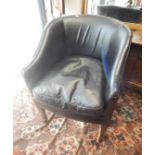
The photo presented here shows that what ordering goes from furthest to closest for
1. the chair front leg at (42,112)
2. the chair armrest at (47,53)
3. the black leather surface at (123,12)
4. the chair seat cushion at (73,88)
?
the black leather surface at (123,12), the chair front leg at (42,112), the chair armrest at (47,53), the chair seat cushion at (73,88)

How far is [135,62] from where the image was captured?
1397 millimetres

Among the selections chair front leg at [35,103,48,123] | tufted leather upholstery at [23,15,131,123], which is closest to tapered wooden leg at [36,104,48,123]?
chair front leg at [35,103,48,123]

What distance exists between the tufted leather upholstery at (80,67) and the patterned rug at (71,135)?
32 cm

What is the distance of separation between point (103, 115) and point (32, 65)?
0.58 m

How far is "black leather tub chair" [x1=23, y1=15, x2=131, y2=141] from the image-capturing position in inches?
37.1

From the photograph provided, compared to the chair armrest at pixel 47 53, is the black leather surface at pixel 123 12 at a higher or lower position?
higher

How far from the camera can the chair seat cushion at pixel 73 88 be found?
0.94 metres

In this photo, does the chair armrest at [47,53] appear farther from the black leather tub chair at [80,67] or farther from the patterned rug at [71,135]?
the patterned rug at [71,135]

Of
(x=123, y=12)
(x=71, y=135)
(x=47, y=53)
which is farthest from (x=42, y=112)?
(x=123, y=12)

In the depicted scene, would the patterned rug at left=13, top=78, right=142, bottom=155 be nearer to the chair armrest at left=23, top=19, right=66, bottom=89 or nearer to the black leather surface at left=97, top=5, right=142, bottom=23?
A: the chair armrest at left=23, top=19, right=66, bottom=89

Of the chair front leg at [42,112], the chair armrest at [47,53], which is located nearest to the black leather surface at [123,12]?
the chair armrest at [47,53]

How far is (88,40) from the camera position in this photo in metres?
1.26

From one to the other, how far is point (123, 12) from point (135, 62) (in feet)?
1.52

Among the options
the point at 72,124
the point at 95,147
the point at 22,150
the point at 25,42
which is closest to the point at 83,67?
the point at 72,124
